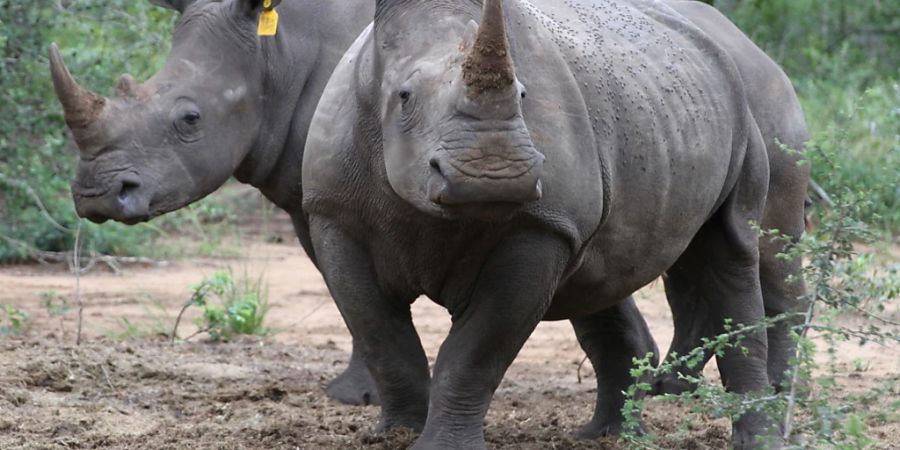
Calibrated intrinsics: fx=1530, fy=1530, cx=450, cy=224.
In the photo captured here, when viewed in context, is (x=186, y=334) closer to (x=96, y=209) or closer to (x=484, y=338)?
(x=96, y=209)

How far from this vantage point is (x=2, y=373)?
6.57 m

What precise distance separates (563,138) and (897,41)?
542 inches

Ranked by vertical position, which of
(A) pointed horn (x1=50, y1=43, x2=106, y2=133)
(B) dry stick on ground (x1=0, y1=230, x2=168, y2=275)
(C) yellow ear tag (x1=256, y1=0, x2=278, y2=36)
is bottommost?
(B) dry stick on ground (x1=0, y1=230, x2=168, y2=275)

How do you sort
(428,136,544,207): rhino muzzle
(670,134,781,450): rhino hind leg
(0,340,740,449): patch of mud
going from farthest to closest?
(670,134,781,450): rhino hind leg, (0,340,740,449): patch of mud, (428,136,544,207): rhino muzzle

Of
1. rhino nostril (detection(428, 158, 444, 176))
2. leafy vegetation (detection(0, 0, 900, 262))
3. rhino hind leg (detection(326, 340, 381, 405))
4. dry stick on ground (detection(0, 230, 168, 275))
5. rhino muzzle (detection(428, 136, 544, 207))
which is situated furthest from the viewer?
dry stick on ground (detection(0, 230, 168, 275))

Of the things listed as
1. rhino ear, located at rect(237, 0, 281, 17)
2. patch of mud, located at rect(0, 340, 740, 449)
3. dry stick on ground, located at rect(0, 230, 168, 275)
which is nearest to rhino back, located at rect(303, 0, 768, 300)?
patch of mud, located at rect(0, 340, 740, 449)

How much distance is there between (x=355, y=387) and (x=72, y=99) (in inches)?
77.1

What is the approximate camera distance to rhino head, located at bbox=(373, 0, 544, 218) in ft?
12.7

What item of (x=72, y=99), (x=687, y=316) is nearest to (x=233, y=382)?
(x=72, y=99)

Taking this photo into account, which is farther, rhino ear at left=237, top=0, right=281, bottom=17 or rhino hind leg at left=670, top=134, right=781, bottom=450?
rhino ear at left=237, top=0, right=281, bottom=17

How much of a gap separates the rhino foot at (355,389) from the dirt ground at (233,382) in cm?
9

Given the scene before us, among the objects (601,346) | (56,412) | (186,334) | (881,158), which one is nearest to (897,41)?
(881,158)

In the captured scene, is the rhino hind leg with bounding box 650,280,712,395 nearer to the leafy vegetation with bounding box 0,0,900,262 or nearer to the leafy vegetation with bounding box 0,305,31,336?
the leafy vegetation with bounding box 0,0,900,262

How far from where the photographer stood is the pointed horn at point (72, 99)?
577 centimetres
